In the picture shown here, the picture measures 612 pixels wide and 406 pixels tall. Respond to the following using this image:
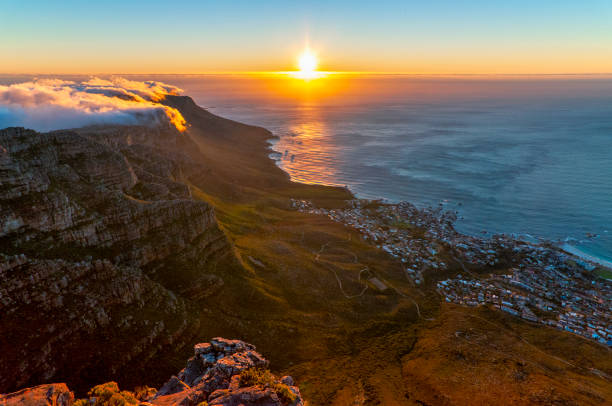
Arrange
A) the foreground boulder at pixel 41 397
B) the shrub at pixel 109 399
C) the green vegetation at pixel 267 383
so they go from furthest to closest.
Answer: the green vegetation at pixel 267 383, the shrub at pixel 109 399, the foreground boulder at pixel 41 397

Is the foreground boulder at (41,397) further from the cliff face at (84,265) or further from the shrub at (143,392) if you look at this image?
the cliff face at (84,265)

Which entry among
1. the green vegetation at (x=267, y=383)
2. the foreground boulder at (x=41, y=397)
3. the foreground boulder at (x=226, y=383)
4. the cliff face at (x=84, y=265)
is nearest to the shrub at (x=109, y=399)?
the foreground boulder at (x=41, y=397)

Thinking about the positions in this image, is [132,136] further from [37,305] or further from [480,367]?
[480,367]

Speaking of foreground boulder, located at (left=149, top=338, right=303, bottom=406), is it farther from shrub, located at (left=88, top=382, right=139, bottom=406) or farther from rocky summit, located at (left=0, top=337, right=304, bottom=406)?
shrub, located at (left=88, top=382, right=139, bottom=406)

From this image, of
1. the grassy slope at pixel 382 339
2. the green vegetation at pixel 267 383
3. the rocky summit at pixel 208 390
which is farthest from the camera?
the grassy slope at pixel 382 339

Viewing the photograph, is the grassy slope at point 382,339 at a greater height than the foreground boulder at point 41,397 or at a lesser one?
lesser

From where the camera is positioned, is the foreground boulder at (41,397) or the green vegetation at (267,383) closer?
the foreground boulder at (41,397)

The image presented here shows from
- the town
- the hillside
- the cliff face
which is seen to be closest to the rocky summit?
the cliff face
